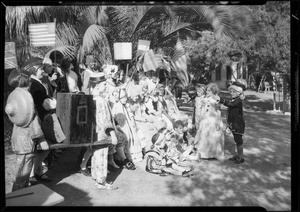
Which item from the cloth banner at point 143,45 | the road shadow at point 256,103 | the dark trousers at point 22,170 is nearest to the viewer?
the dark trousers at point 22,170

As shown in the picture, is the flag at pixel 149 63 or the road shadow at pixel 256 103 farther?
the road shadow at pixel 256 103

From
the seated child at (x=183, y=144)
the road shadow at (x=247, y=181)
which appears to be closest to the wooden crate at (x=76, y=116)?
the road shadow at (x=247, y=181)

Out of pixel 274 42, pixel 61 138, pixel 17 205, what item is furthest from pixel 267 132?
pixel 17 205

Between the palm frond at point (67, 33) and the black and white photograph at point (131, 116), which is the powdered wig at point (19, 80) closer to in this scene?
the black and white photograph at point (131, 116)

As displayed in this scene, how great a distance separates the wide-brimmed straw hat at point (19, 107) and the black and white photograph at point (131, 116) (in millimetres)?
12

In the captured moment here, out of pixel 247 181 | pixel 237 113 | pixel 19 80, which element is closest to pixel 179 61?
pixel 237 113

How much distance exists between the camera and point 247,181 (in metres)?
4.30

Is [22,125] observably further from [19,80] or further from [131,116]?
[131,116]

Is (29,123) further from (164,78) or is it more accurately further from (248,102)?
(248,102)

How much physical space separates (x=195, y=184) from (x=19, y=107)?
2456mm

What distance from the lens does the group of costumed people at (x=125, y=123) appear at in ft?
11.2

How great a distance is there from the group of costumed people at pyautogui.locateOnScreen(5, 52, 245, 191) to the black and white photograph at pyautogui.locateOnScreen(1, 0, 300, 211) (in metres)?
0.02

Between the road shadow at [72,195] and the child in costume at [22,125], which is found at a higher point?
the child in costume at [22,125]

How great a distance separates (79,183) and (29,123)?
4.12 feet
